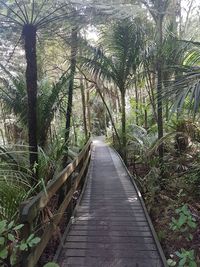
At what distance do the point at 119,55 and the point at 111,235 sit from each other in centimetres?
651

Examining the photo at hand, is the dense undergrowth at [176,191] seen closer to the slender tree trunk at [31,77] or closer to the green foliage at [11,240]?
the green foliage at [11,240]

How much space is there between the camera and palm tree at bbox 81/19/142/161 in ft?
29.7

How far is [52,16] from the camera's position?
4160 mm

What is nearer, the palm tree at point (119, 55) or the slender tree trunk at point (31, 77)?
the slender tree trunk at point (31, 77)

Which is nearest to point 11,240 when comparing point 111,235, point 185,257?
point 185,257

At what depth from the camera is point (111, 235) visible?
13.2ft

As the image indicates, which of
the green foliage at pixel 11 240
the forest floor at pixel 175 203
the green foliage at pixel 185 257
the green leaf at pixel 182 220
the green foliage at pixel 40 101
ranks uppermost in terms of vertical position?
the green foliage at pixel 40 101

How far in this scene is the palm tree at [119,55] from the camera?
29.7 ft

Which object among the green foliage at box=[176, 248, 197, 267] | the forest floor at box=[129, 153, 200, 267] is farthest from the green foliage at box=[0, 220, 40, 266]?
the forest floor at box=[129, 153, 200, 267]

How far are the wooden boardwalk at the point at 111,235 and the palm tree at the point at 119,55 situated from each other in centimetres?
423

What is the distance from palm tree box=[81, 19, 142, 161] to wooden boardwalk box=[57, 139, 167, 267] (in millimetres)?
4235

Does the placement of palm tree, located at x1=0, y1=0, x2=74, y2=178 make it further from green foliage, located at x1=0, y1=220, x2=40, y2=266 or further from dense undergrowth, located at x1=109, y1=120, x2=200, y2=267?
dense undergrowth, located at x1=109, y1=120, x2=200, y2=267

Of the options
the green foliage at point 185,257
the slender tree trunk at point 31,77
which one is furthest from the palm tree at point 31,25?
the green foliage at point 185,257

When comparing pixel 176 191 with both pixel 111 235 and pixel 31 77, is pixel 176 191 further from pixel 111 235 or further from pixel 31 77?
pixel 31 77
